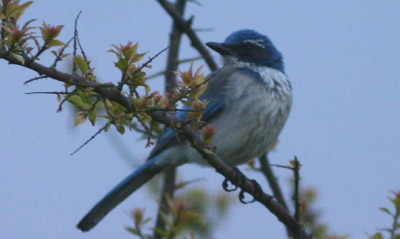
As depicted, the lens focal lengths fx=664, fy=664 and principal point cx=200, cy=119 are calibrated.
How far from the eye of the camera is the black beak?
234 inches

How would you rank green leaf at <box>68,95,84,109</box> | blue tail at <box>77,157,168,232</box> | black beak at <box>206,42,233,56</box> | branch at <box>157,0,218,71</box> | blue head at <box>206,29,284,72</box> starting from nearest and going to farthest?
green leaf at <box>68,95,84,109</box> → blue tail at <box>77,157,168,232</box> → branch at <box>157,0,218,71</box> → black beak at <box>206,42,233,56</box> → blue head at <box>206,29,284,72</box>

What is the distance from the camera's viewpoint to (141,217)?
11.2ft

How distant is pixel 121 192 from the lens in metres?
5.60

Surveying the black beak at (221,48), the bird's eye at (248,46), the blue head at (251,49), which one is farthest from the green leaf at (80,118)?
the bird's eye at (248,46)

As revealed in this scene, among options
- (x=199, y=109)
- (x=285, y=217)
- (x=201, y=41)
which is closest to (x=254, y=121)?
(x=201, y=41)

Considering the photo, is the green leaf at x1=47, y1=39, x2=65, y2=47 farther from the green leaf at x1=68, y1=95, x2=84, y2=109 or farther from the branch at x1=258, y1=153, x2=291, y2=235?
the branch at x1=258, y1=153, x2=291, y2=235

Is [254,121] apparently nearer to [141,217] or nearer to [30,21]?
[141,217]

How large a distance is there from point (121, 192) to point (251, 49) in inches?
73.5

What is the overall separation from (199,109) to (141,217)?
0.73 meters

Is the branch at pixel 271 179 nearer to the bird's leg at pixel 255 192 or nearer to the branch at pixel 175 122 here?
the bird's leg at pixel 255 192

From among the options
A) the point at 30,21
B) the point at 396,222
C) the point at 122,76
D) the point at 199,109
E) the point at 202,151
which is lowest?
the point at 396,222

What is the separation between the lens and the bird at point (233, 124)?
5473mm

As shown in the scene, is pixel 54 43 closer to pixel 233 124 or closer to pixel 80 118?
pixel 80 118

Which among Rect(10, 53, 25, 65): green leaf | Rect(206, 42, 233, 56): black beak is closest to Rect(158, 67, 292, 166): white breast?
Rect(206, 42, 233, 56): black beak
